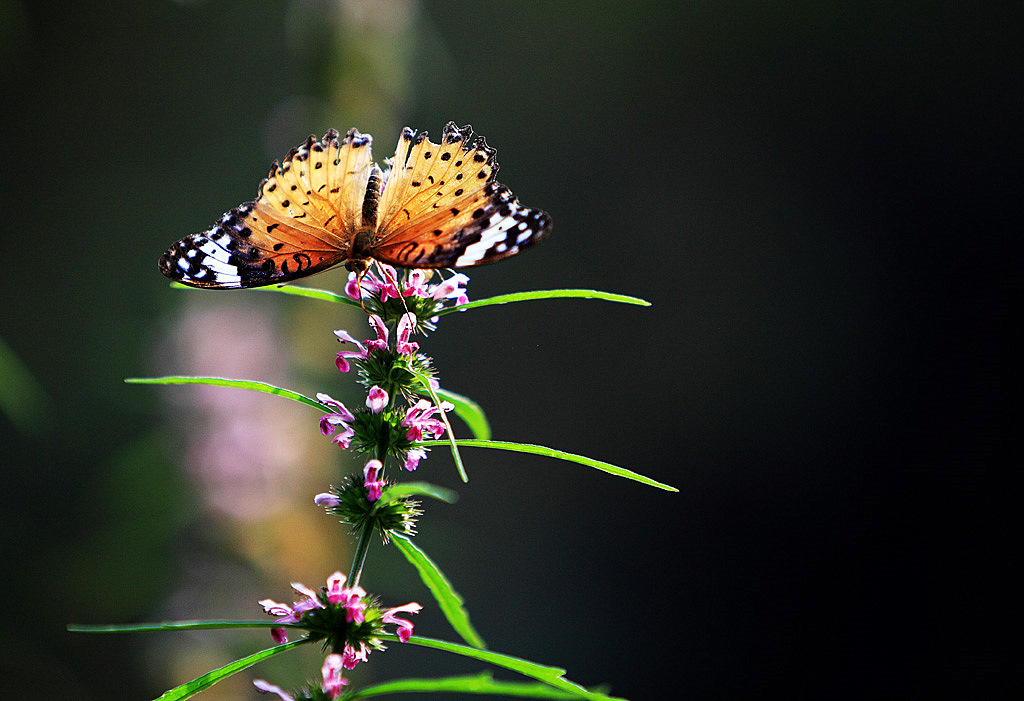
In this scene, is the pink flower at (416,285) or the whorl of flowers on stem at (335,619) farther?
the pink flower at (416,285)

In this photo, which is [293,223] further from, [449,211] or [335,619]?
[335,619]

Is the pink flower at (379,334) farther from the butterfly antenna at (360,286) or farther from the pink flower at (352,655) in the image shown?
the pink flower at (352,655)

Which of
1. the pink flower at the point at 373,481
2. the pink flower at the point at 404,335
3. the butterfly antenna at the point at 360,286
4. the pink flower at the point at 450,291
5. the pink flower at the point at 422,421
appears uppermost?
the pink flower at the point at 450,291

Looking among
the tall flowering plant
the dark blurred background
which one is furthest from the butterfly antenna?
the dark blurred background

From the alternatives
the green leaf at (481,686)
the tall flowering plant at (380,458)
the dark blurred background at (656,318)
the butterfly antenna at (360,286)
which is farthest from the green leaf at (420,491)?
the dark blurred background at (656,318)

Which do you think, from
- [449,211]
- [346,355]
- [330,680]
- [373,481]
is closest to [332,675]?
[330,680]

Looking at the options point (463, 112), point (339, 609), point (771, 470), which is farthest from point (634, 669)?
point (339, 609)
